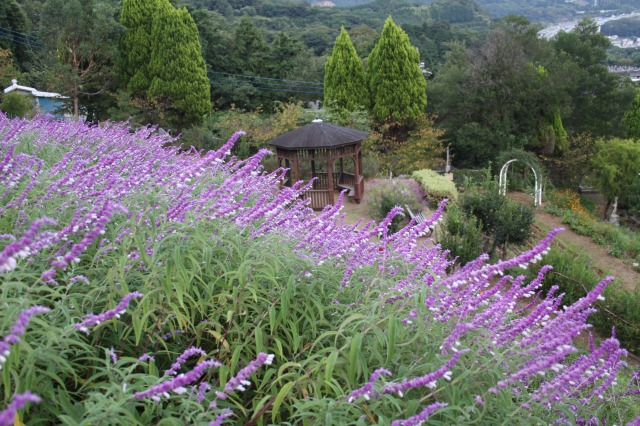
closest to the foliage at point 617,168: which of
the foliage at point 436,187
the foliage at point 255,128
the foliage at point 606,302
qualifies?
the foliage at point 436,187

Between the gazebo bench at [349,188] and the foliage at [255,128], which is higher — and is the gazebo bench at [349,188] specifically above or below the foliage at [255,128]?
below

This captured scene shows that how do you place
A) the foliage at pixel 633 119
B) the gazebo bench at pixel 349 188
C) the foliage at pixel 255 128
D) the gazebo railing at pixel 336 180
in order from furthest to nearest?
the foliage at pixel 633 119, the foliage at pixel 255 128, the gazebo railing at pixel 336 180, the gazebo bench at pixel 349 188

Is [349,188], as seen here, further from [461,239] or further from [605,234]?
[605,234]

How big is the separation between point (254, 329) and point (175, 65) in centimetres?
1807

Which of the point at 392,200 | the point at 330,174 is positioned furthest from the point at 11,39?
the point at 392,200

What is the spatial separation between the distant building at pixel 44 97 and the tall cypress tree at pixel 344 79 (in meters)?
9.41

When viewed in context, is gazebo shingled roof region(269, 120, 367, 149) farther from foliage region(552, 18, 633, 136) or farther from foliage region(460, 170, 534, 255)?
foliage region(552, 18, 633, 136)

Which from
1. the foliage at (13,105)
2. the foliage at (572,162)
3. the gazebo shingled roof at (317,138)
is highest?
the foliage at (13,105)

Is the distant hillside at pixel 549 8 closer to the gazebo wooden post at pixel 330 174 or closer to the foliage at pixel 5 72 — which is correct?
the foliage at pixel 5 72

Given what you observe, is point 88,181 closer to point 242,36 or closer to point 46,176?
point 46,176

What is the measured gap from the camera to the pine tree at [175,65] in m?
18.5

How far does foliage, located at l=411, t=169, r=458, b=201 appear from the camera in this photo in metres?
12.7

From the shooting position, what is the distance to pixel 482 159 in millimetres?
22094

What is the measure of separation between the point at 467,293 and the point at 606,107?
25.6 meters
